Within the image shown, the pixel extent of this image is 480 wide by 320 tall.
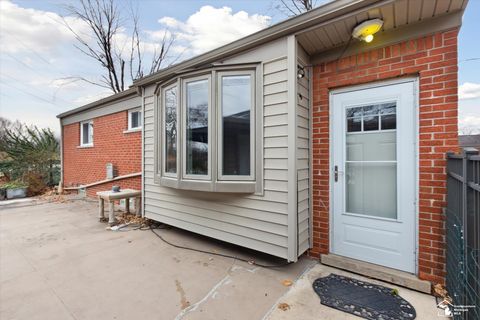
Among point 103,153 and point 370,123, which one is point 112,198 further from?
point 370,123

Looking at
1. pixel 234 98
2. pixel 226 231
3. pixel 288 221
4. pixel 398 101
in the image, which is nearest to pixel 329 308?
pixel 288 221

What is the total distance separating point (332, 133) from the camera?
282 centimetres

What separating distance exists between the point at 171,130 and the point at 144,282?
216cm

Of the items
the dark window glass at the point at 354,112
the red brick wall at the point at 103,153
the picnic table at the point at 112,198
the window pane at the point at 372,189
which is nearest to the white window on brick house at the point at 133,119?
the red brick wall at the point at 103,153

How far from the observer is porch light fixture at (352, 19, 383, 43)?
2188mm

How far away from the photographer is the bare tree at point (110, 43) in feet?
34.4

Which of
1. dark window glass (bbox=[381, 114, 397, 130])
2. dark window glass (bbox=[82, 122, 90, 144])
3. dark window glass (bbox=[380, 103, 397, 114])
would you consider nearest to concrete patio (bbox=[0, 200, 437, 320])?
dark window glass (bbox=[381, 114, 397, 130])

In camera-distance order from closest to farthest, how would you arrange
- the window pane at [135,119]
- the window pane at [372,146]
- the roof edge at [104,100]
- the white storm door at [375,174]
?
1. the white storm door at [375,174]
2. the window pane at [372,146]
3. the roof edge at [104,100]
4. the window pane at [135,119]

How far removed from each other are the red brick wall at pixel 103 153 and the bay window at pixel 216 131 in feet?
9.35

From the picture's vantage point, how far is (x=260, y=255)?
3076mm

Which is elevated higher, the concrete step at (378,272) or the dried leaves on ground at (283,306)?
the concrete step at (378,272)

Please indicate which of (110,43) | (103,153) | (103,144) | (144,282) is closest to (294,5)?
(103,144)

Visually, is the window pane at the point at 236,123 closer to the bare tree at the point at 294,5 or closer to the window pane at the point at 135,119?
the window pane at the point at 135,119

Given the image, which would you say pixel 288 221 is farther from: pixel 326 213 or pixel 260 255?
pixel 260 255
